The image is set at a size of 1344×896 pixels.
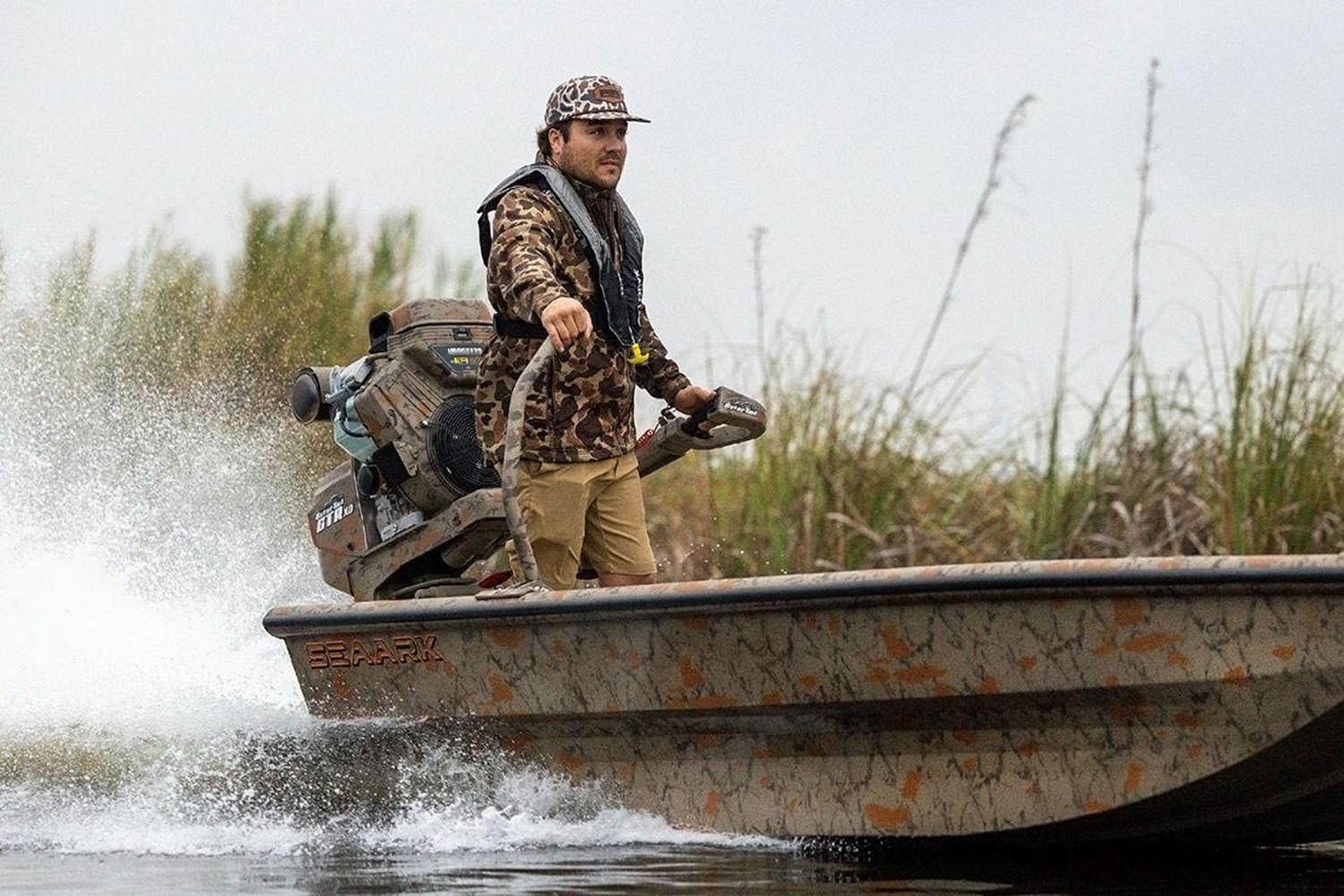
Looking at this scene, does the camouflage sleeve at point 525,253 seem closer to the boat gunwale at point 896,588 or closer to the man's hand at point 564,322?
the man's hand at point 564,322

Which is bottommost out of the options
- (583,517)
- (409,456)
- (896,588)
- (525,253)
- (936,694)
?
(936,694)

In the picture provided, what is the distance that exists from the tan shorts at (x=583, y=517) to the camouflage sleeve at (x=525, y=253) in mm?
456

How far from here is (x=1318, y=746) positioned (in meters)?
5.56

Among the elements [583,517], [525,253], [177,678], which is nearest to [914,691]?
[583,517]

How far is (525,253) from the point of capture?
6.39m

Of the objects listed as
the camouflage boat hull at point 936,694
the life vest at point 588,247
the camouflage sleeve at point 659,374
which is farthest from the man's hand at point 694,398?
the camouflage boat hull at point 936,694

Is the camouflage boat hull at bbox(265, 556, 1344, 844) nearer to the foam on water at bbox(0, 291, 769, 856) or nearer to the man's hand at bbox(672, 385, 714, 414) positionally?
the foam on water at bbox(0, 291, 769, 856)

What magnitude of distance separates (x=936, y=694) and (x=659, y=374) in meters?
1.74

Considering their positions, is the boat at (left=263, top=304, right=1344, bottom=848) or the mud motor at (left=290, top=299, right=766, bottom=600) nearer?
the boat at (left=263, top=304, right=1344, bottom=848)

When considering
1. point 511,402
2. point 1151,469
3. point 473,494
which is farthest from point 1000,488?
point 511,402

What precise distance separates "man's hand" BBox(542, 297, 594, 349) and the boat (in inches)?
20.9

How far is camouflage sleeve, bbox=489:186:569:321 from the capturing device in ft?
20.6

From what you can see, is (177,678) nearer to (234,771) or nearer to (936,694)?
(234,771)

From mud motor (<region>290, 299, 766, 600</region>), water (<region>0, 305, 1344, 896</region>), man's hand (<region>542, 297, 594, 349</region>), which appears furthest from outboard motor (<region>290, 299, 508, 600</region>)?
man's hand (<region>542, 297, 594, 349</region>)
